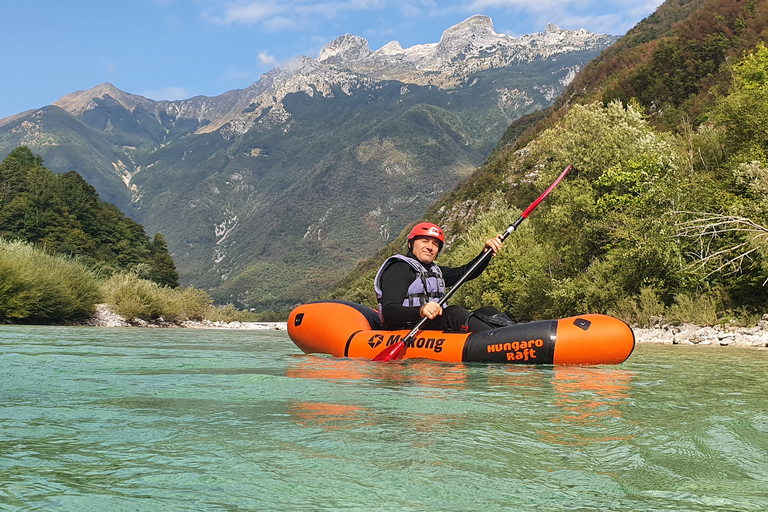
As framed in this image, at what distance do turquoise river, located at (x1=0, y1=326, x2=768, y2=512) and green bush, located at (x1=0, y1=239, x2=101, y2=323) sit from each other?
1650cm

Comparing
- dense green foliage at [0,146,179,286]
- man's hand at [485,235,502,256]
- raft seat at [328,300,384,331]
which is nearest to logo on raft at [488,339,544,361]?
man's hand at [485,235,502,256]

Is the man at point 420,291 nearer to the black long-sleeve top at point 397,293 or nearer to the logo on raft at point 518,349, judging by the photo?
the black long-sleeve top at point 397,293

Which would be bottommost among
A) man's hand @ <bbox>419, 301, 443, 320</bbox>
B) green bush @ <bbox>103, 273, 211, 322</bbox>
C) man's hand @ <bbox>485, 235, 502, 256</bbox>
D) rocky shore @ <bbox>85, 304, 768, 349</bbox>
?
rocky shore @ <bbox>85, 304, 768, 349</bbox>

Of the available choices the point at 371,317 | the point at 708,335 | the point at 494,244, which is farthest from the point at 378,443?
the point at 708,335

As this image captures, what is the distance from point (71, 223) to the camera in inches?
2263

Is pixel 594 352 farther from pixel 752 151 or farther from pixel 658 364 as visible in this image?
pixel 752 151

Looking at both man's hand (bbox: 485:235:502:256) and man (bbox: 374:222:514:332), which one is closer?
man (bbox: 374:222:514:332)

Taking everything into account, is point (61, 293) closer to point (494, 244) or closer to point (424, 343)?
point (424, 343)

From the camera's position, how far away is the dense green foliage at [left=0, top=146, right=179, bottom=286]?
178 ft

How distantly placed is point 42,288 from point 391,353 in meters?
18.5

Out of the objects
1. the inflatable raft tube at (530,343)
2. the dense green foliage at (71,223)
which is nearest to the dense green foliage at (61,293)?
the inflatable raft tube at (530,343)

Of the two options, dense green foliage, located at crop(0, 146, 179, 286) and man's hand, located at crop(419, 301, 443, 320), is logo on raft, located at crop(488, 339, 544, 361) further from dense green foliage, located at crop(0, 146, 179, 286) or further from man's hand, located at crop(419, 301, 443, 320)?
dense green foliage, located at crop(0, 146, 179, 286)

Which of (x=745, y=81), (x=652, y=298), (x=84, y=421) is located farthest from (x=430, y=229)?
(x=745, y=81)

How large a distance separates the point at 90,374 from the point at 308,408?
353cm
